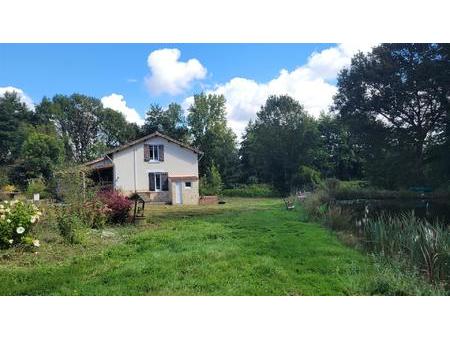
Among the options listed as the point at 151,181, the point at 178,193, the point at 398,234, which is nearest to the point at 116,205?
the point at 151,181

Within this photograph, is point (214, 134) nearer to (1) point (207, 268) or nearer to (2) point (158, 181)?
(1) point (207, 268)

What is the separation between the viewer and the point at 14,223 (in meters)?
5.80


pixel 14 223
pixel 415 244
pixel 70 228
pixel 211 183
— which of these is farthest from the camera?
pixel 211 183

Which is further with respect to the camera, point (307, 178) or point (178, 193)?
point (178, 193)

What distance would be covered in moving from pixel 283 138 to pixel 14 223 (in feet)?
14.4

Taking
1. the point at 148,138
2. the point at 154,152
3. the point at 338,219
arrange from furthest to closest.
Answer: the point at 154,152
the point at 148,138
the point at 338,219

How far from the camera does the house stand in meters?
8.68

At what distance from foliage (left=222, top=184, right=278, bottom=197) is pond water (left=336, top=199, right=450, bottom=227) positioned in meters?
1.62

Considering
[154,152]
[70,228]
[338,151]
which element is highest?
[154,152]

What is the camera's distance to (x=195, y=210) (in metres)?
10.7

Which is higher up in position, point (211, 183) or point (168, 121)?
point (168, 121)

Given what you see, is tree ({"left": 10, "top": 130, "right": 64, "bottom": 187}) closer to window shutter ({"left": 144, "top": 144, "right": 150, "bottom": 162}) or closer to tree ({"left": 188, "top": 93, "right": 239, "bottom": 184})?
tree ({"left": 188, "top": 93, "right": 239, "bottom": 184})
